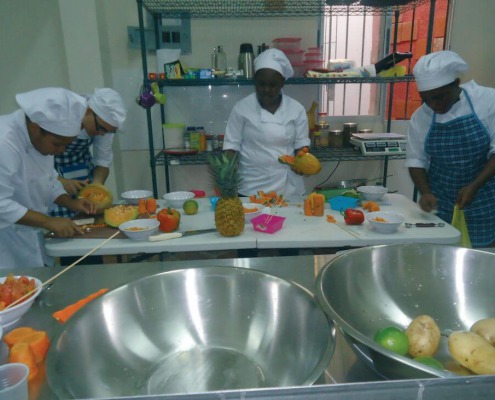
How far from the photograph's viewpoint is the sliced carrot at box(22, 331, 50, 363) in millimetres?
802

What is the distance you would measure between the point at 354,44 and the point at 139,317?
3.40m

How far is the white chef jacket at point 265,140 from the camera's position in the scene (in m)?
2.49

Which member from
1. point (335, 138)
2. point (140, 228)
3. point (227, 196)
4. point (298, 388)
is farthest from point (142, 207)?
point (335, 138)

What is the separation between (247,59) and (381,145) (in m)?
1.31

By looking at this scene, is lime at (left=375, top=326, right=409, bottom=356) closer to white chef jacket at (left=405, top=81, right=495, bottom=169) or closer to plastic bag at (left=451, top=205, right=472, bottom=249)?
plastic bag at (left=451, top=205, right=472, bottom=249)

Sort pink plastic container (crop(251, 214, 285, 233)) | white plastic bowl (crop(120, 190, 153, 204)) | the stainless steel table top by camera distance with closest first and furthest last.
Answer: the stainless steel table top → pink plastic container (crop(251, 214, 285, 233)) → white plastic bowl (crop(120, 190, 153, 204))

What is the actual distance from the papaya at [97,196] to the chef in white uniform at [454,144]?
1653 mm

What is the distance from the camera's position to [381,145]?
10.2 feet

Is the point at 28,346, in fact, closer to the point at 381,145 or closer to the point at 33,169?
the point at 33,169

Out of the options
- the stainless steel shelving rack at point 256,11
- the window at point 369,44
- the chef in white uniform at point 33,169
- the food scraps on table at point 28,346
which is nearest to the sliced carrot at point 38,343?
the food scraps on table at point 28,346

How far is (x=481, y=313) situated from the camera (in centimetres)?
97

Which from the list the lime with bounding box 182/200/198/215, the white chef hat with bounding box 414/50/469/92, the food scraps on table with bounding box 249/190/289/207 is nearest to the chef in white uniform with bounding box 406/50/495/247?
the white chef hat with bounding box 414/50/469/92

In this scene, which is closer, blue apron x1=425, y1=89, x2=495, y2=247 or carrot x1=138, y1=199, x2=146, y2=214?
blue apron x1=425, y1=89, x2=495, y2=247

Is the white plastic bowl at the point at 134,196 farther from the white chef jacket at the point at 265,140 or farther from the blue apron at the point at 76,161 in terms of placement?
the white chef jacket at the point at 265,140
